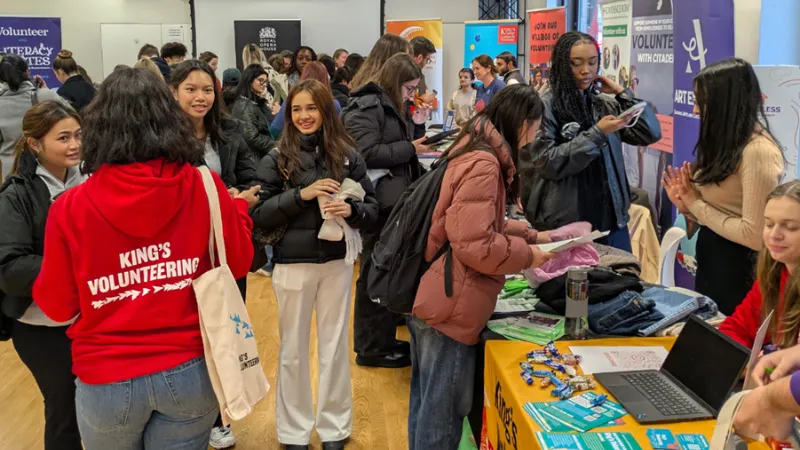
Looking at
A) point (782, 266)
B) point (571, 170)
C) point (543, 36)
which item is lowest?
point (782, 266)

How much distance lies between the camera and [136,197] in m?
1.71

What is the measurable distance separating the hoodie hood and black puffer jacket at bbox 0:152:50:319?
1.85 feet

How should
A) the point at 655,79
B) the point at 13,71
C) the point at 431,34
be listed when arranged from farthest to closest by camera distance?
the point at 431,34
the point at 13,71
the point at 655,79

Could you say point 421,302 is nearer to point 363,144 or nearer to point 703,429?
point 703,429

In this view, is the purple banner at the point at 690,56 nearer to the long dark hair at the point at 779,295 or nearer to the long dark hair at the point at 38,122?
the long dark hair at the point at 779,295

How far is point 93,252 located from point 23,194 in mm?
719

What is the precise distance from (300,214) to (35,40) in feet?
30.7

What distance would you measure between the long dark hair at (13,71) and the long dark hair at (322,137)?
3.85 m

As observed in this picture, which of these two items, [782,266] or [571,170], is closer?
[782,266]

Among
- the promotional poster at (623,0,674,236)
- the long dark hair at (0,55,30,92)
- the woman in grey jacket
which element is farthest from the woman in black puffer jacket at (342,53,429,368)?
the long dark hair at (0,55,30,92)

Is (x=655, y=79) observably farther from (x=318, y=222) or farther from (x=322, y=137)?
(x=318, y=222)

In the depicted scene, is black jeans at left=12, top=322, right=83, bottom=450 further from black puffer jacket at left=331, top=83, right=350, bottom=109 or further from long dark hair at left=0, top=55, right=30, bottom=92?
long dark hair at left=0, top=55, right=30, bottom=92

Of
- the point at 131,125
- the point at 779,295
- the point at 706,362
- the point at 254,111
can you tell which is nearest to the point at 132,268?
the point at 131,125

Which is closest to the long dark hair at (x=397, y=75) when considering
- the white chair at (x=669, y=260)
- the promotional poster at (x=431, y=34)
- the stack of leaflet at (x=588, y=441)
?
the white chair at (x=669, y=260)
